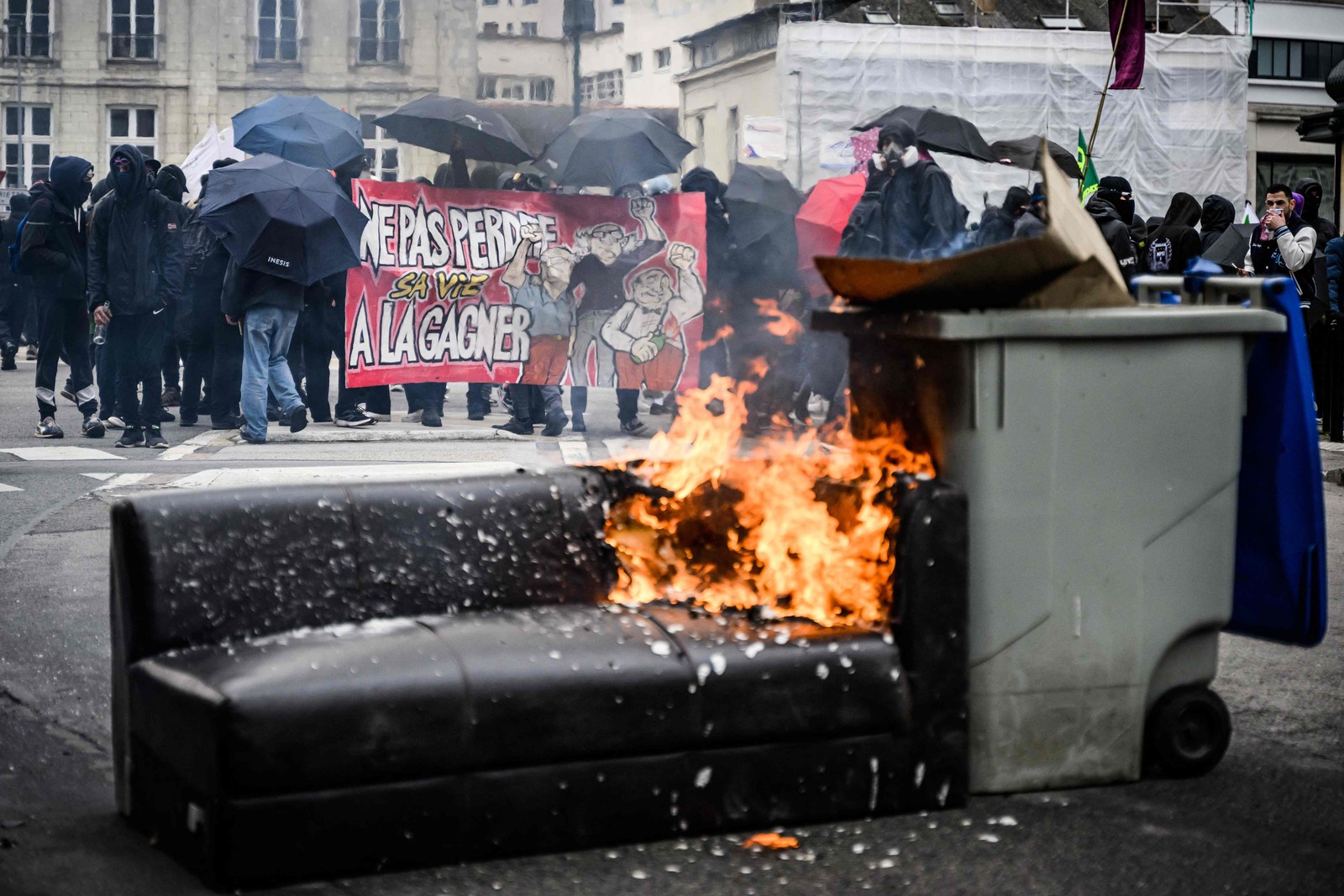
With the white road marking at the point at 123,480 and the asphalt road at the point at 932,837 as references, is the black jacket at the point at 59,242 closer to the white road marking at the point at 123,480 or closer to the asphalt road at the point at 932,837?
the white road marking at the point at 123,480

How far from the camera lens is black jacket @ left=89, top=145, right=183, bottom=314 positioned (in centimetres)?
1248

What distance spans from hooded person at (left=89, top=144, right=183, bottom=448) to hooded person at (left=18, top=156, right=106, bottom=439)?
0.73 meters

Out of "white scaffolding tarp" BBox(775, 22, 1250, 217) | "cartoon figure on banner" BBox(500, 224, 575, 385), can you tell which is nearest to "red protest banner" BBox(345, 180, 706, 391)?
"cartoon figure on banner" BBox(500, 224, 575, 385)

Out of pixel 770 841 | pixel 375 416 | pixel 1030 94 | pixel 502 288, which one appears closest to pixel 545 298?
pixel 502 288

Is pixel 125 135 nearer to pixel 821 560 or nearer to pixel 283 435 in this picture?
pixel 283 435

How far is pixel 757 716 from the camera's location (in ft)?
12.2

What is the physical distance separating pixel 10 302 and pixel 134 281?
11.4 meters

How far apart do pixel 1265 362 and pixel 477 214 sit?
35.0ft

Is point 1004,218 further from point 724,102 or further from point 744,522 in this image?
point 724,102

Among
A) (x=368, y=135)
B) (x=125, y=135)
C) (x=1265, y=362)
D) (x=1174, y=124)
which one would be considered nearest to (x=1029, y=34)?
(x=1174, y=124)

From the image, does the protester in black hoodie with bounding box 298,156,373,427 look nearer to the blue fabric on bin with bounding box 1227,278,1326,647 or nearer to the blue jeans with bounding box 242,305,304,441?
the blue jeans with bounding box 242,305,304,441

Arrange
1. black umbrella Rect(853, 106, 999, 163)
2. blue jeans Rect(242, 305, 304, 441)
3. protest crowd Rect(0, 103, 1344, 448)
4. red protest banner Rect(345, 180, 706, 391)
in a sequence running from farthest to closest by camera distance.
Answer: black umbrella Rect(853, 106, 999, 163) → red protest banner Rect(345, 180, 706, 391) → blue jeans Rect(242, 305, 304, 441) → protest crowd Rect(0, 103, 1344, 448)

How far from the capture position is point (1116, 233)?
11.0m

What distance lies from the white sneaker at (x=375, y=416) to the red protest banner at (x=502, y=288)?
44cm
